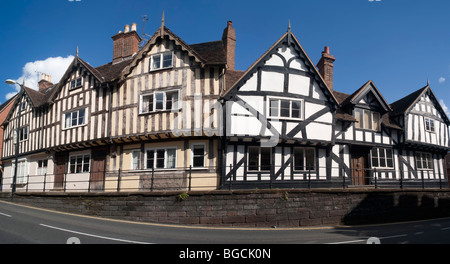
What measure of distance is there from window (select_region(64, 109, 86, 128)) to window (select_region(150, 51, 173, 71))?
6383mm

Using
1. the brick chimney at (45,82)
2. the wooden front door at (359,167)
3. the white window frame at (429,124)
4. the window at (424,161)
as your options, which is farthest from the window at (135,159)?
the white window frame at (429,124)

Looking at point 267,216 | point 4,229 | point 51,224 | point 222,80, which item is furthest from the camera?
point 222,80

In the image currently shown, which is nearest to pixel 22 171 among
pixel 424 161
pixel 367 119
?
pixel 367 119

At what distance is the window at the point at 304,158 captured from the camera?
16.5 m

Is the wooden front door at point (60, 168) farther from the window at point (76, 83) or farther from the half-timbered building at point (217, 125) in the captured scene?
the window at point (76, 83)

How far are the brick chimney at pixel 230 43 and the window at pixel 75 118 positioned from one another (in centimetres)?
1068

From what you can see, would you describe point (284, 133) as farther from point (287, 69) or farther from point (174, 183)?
point (174, 183)

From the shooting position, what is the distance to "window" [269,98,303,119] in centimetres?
1598

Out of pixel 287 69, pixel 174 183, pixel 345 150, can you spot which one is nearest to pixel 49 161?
pixel 174 183

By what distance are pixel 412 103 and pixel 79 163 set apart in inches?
985

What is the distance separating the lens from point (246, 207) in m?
12.4

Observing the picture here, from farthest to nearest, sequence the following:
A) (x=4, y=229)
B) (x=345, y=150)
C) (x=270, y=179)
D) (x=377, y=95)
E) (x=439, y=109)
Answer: (x=439, y=109) → (x=377, y=95) → (x=345, y=150) → (x=270, y=179) → (x=4, y=229)

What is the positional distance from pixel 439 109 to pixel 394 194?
12.8 metres

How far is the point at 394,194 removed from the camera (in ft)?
50.2
